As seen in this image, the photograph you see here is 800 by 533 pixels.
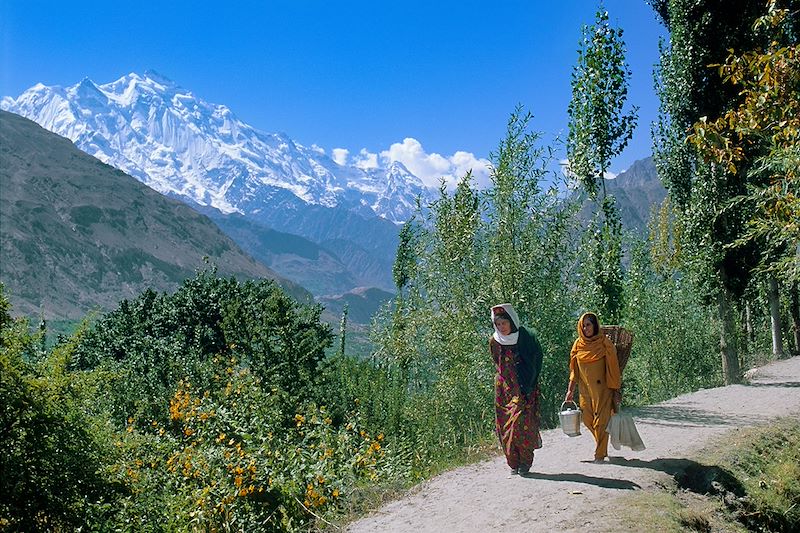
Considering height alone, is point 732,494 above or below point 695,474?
below

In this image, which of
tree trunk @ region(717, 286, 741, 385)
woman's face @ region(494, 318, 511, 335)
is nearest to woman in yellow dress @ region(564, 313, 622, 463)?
woman's face @ region(494, 318, 511, 335)

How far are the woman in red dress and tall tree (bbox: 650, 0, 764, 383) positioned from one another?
36.7 feet

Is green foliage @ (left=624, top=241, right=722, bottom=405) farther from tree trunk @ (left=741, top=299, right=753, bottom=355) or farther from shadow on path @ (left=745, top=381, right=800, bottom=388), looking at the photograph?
shadow on path @ (left=745, top=381, right=800, bottom=388)

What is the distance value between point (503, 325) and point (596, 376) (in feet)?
4.61

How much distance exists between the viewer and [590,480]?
29.6ft

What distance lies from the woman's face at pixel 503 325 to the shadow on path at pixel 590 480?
6.19 ft

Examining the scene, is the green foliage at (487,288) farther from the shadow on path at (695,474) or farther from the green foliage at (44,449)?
the green foliage at (44,449)

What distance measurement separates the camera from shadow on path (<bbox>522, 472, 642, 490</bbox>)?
8.68 meters

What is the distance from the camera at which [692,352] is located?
2412 cm

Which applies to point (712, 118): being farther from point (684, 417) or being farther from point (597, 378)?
point (597, 378)

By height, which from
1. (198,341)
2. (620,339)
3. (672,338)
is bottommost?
(620,339)

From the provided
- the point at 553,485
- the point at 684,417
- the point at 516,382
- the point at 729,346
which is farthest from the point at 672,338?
the point at 553,485

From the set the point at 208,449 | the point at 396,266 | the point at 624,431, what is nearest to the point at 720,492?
the point at 624,431

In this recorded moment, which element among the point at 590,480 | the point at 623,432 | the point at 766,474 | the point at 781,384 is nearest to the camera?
the point at 590,480
